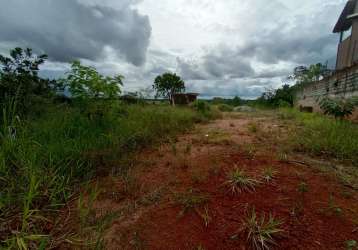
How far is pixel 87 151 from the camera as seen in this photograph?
6.90ft

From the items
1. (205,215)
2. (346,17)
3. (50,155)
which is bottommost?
(205,215)

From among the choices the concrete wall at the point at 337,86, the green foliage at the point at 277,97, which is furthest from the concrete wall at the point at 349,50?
the green foliage at the point at 277,97

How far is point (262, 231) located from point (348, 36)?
11051 mm

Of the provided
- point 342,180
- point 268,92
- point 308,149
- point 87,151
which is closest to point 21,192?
point 87,151

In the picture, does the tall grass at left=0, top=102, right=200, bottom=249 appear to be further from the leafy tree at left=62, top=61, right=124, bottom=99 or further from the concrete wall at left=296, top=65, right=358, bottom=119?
the concrete wall at left=296, top=65, right=358, bottom=119

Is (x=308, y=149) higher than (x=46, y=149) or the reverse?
the reverse

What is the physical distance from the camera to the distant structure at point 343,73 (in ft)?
17.6

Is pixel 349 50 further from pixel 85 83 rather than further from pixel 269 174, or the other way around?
pixel 85 83

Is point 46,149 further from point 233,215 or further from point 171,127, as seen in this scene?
point 171,127

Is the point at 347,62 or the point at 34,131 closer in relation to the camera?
the point at 34,131

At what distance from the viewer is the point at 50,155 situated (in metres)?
1.68

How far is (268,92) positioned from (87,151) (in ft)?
64.5

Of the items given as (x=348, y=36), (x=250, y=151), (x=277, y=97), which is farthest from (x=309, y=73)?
(x=250, y=151)

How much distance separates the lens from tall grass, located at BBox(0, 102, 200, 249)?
3.75ft
